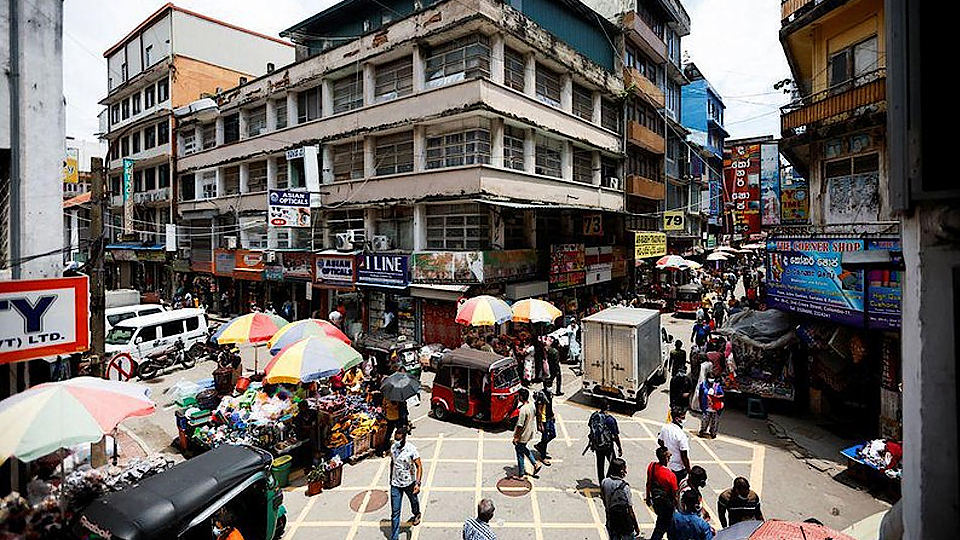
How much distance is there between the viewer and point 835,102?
41.9 feet

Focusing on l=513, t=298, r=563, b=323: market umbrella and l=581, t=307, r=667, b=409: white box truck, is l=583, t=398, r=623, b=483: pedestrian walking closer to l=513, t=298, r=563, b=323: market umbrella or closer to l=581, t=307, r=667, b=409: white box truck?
l=581, t=307, r=667, b=409: white box truck

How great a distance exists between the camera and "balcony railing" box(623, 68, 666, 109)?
28375mm

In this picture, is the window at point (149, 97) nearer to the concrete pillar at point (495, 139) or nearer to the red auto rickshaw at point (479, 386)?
the concrete pillar at point (495, 139)

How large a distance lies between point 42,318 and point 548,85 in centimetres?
2093

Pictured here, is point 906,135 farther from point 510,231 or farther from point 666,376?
point 510,231

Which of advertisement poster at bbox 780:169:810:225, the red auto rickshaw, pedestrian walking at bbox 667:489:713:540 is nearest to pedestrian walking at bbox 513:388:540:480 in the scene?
the red auto rickshaw

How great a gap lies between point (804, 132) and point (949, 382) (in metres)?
13.6

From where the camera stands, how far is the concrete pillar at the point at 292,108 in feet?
84.7

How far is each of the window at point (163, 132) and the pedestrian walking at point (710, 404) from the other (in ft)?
121

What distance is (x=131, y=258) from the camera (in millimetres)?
39375

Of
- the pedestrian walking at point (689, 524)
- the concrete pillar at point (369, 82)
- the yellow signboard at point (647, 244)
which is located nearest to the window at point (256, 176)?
the concrete pillar at point (369, 82)

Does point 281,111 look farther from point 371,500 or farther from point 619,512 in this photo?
point 619,512

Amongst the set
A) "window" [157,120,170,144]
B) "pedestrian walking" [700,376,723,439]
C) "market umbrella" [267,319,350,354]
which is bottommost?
"pedestrian walking" [700,376,723,439]

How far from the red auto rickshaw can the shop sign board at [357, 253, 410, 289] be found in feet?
27.3
